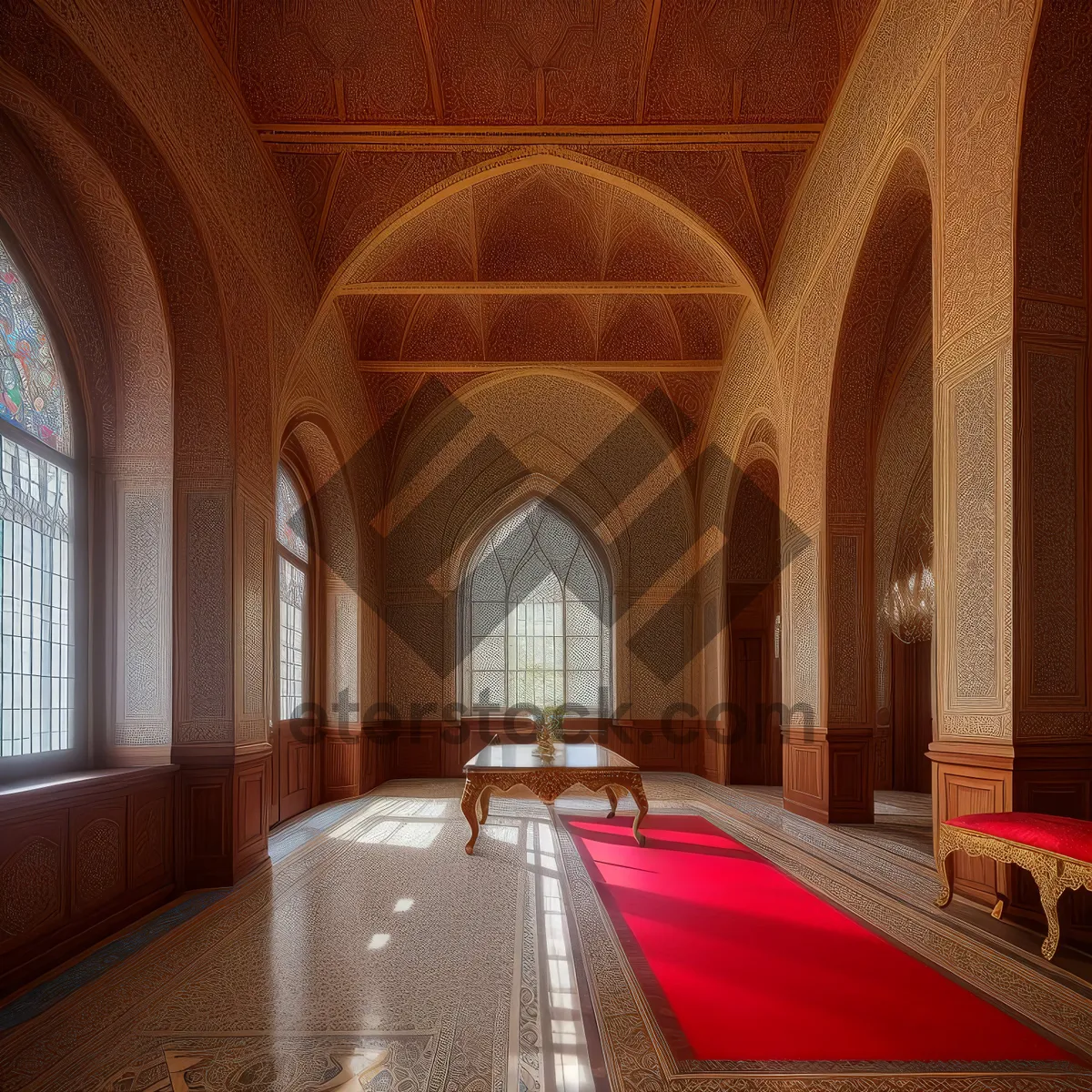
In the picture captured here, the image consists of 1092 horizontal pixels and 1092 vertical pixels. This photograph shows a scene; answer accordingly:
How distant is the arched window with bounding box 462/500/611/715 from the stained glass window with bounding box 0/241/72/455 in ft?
28.2

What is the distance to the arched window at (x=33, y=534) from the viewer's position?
17.6 feet

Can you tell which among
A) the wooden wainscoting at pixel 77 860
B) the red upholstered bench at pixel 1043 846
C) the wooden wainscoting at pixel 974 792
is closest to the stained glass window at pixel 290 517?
the wooden wainscoting at pixel 77 860

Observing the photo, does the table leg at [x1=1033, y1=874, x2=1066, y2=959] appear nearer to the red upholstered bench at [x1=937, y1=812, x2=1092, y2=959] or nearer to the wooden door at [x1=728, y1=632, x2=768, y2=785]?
the red upholstered bench at [x1=937, y1=812, x2=1092, y2=959]

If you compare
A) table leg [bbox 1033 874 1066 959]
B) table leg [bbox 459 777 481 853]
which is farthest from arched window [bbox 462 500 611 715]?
table leg [bbox 1033 874 1066 959]

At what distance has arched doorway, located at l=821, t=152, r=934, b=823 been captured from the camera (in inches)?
302

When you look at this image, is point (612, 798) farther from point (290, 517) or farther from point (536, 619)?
point (536, 619)

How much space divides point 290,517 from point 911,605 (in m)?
7.87

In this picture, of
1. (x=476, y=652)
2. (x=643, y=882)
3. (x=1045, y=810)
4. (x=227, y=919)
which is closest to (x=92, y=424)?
(x=227, y=919)

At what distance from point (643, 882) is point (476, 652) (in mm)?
8365

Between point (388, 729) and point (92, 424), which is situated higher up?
point (92, 424)

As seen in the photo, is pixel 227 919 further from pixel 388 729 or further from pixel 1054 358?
pixel 388 729

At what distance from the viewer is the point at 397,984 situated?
14.0 ft

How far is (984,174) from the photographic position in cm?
536

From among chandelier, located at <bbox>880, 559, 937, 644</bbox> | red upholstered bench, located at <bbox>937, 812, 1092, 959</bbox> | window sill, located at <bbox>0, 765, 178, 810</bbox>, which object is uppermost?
chandelier, located at <bbox>880, 559, 937, 644</bbox>
